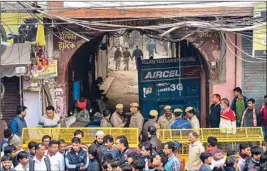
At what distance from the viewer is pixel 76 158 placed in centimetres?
1271

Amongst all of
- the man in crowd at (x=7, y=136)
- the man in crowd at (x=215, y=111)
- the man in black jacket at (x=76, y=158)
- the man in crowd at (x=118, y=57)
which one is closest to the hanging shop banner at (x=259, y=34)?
the man in crowd at (x=215, y=111)

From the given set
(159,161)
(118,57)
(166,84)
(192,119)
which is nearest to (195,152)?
(159,161)

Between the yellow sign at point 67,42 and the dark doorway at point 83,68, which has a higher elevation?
the yellow sign at point 67,42

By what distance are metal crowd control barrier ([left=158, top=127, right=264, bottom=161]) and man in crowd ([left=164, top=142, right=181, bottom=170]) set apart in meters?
2.71

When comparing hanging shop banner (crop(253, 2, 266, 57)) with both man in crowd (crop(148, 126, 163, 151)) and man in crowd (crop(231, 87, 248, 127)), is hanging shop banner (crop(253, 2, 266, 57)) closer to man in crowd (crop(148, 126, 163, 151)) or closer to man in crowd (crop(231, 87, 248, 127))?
man in crowd (crop(231, 87, 248, 127))

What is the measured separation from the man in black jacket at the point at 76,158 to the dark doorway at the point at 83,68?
190 inches

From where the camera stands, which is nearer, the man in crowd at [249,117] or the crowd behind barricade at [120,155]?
the crowd behind barricade at [120,155]

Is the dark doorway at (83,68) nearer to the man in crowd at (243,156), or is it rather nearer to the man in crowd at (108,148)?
the man in crowd at (108,148)

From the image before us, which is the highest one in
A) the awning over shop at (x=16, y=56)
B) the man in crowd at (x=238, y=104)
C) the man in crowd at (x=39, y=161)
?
the awning over shop at (x=16, y=56)

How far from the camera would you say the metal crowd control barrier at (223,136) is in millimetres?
15281

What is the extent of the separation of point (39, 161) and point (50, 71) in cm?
448

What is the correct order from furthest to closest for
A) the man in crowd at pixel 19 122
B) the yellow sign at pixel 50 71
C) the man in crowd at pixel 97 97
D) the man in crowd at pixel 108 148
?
the man in crowd at pixel 97 97 < the yellow sign at pixel 50 71 < the man in crowd at pixel 19 122 < the man in crowd at pixel 108 148

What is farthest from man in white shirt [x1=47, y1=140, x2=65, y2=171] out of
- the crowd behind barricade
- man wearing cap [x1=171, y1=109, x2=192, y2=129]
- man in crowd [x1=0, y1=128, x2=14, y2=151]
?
man wearing cap [x1=171, y1=109, x2=192, y2=129]

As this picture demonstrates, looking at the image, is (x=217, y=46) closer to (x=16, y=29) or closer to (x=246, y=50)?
(x=246, y=50)
